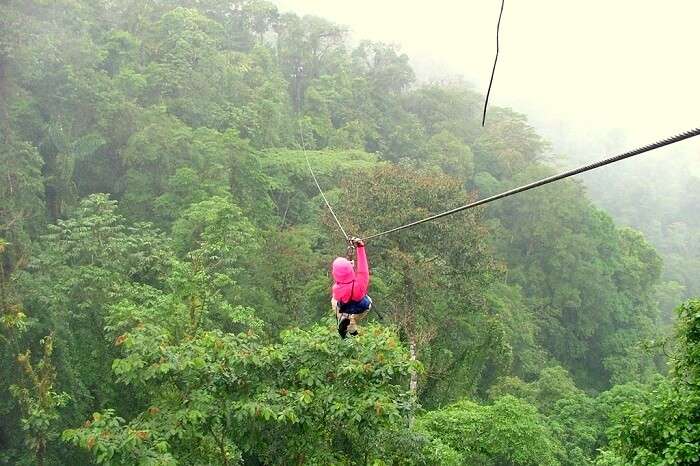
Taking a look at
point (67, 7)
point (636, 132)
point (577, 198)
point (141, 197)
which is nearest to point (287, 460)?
point (141, 197)

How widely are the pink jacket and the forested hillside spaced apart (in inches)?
30.4

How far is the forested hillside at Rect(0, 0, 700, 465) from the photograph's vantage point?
438 cm

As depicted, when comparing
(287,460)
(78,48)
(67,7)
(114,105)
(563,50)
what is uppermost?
(563,50)

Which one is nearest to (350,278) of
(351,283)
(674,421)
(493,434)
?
(351,283)

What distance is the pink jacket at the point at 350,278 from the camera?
3.57 meters

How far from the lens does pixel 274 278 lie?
10.8m

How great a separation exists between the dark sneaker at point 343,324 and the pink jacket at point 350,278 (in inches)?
13.9

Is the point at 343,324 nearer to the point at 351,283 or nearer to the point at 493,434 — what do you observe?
the point at 351,283

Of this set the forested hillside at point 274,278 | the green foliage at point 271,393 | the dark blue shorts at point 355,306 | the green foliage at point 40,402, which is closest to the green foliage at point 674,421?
the forested hillside at point 274,278

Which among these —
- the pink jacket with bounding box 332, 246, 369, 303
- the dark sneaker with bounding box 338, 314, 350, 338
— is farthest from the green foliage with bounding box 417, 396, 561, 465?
the pink jacket with bounding box 332, 246, 369, 303

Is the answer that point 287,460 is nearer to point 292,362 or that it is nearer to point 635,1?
point 292,362

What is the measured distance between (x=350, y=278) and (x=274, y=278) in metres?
7.32

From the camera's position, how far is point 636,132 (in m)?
44.4

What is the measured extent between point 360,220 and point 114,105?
753cm
